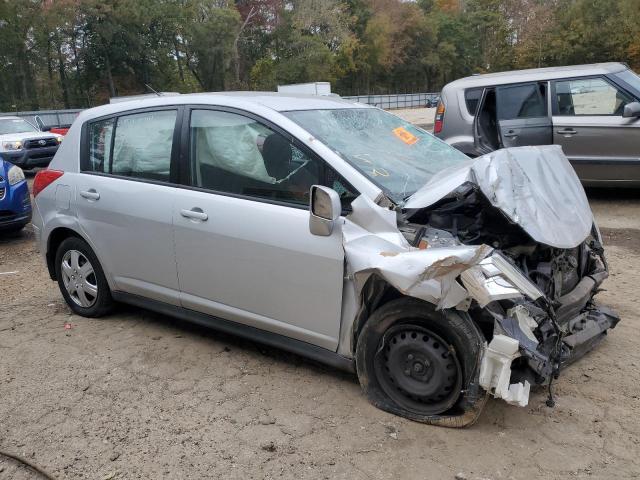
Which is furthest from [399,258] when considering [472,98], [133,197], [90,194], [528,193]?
[472,98]

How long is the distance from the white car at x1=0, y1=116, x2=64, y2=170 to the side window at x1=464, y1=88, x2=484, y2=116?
10.1m

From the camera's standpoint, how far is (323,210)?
3.03m

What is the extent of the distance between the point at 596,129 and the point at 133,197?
19.4 feet

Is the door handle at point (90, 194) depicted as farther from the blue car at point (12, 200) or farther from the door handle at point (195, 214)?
the blue car at point (12, 200)

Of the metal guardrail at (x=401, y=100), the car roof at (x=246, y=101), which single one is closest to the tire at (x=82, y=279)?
the car roof at (x=246, y=101)

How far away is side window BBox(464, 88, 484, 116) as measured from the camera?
8.15 m

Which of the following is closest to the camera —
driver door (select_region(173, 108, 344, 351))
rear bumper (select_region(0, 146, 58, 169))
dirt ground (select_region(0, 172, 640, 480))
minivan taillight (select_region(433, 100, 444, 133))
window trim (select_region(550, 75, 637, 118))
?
dirt ground (select_region(0, 172, 640, 480))

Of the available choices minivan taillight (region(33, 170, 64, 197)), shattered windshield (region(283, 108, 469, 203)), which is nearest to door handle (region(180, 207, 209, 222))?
shattered windshield (region(283, 108, 469, 203))

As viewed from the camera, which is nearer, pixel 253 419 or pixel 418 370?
pixel 418 370

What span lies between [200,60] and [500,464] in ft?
168

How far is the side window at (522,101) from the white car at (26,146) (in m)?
10.7

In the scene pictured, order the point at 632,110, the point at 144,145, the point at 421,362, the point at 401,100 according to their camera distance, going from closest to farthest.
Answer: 1. the point at 421,362
2. the point at 144,145
3. the point at 632,110
4. the point at 401,100

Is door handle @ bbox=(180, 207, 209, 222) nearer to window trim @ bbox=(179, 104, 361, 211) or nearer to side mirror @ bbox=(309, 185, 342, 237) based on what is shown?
window trim @ bbox=(179, 104, 361, 211)

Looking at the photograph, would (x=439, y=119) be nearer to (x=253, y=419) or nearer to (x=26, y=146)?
(x=253, y=419)
